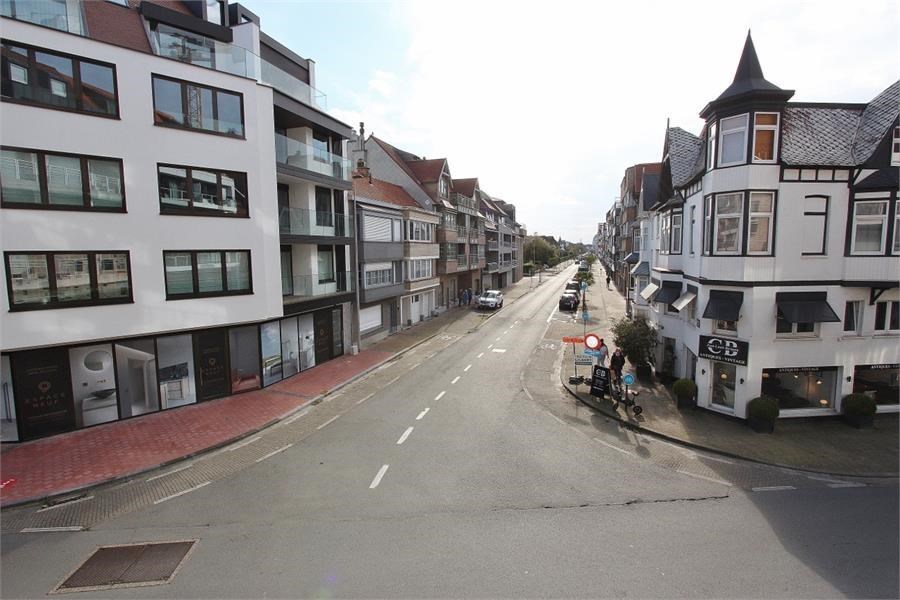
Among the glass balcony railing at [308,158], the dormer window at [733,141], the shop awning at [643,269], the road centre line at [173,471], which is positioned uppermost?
the glass balcony railing at [308,158]

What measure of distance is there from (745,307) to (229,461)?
1489cm

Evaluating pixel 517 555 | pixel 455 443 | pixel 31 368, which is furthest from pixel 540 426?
pixel 31 368

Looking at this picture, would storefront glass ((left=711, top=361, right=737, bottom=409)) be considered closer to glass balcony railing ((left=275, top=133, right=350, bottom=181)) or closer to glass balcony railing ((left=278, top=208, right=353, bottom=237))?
glass balcony railing ((left=278, top=208, right=353, bottom=237))

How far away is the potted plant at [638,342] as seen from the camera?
57.5 ft

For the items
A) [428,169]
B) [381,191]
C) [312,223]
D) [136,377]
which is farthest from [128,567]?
[428,169]

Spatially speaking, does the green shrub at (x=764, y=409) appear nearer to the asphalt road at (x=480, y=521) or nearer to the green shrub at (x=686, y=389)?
the green shrub at (x=686, y=389)

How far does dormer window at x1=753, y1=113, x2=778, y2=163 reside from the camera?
12773mm

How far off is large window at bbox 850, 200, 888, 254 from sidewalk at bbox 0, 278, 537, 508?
692 inches

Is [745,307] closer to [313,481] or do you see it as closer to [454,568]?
[454,568]

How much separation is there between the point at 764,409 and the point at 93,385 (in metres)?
19.4

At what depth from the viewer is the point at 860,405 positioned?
12.8 m

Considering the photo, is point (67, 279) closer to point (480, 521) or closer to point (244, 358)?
point (244, 358)

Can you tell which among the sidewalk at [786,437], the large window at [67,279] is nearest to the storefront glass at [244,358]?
the large window at [67,279]

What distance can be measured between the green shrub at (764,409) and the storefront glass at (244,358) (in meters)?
16.4
